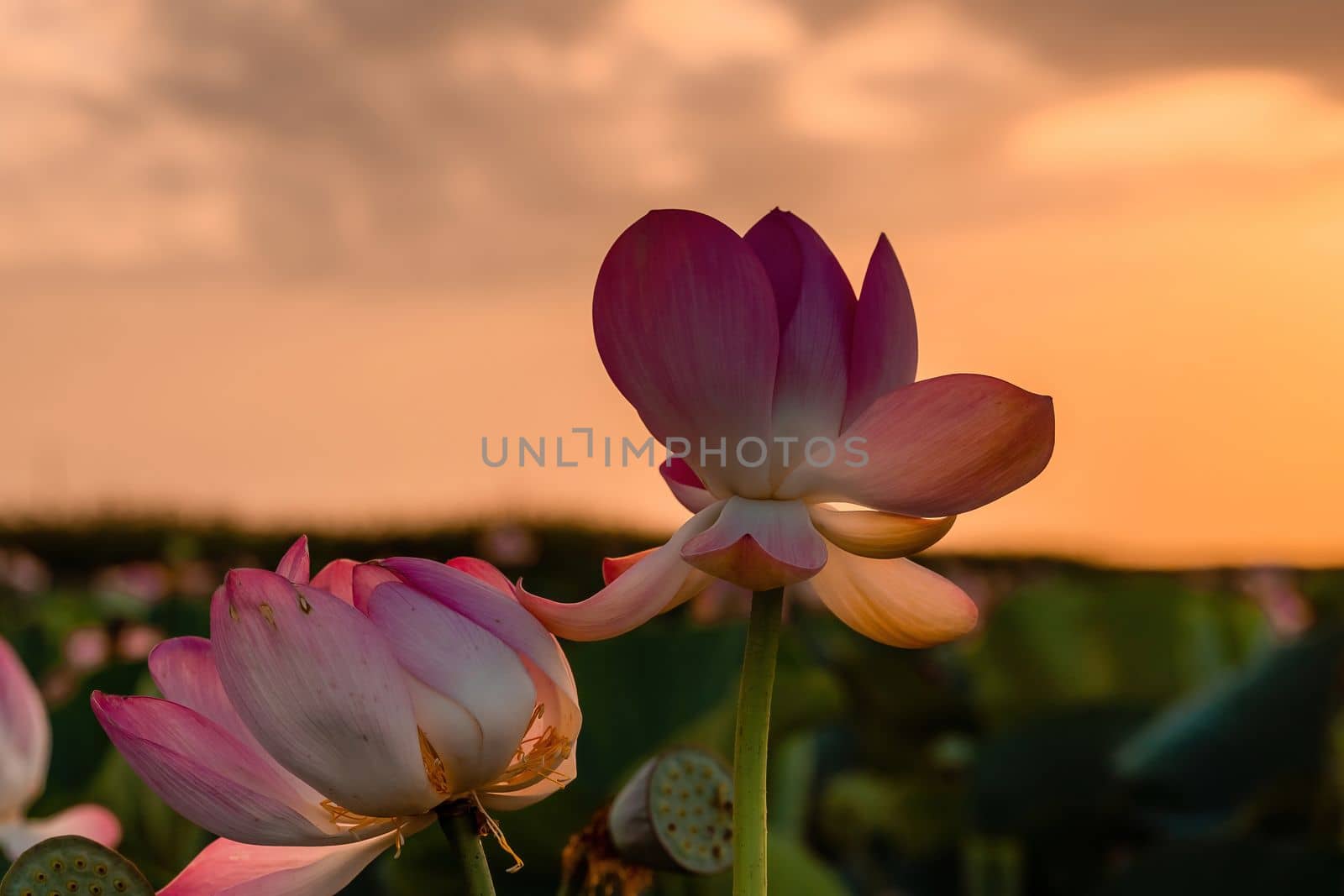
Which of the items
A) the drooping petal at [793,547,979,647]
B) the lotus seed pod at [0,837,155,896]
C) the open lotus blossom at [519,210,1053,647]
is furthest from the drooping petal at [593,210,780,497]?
the lotus seed pod at [0,837,155,896]

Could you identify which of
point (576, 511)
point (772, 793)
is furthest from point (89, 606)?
point (576, 511)

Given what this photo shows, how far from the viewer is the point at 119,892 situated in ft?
1.40

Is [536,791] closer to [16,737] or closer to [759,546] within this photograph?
[759,546]

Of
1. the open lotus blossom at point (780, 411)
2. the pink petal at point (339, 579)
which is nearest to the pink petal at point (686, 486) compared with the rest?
the open lotus blossom at point (780, 411)

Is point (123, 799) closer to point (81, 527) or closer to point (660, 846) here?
point (660, 846)

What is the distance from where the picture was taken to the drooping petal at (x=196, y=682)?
46 cm

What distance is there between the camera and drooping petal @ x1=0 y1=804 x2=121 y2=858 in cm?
88

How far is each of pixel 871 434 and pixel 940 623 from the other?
0.33ft

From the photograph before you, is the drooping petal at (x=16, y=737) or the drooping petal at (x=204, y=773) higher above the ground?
the drooping petal at (x=204, y=773)

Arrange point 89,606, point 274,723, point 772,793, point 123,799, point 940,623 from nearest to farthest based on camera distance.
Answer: point 274,723
point 940,623
point 123,799
point 772,793
point 89,606

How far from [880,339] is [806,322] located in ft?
0.09

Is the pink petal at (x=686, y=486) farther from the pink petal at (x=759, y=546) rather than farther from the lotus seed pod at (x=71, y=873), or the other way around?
the lotus seed pod at (x=71, y=873)

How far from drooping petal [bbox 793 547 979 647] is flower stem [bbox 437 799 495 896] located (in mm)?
153

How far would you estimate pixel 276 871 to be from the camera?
47 centimetres
